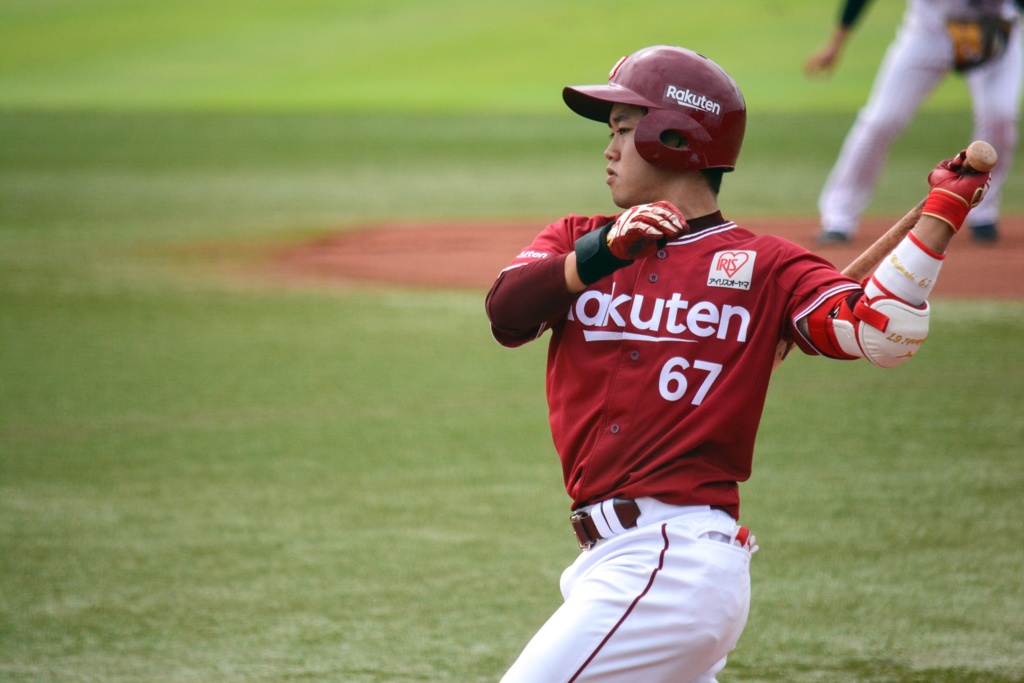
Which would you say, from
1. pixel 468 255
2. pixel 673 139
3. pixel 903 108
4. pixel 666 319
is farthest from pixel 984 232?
pixel 666 319

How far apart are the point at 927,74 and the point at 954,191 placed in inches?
295

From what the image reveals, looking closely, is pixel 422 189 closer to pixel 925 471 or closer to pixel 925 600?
pixel 925 471

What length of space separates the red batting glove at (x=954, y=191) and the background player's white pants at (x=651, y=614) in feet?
2.18

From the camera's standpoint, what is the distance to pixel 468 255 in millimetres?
10273

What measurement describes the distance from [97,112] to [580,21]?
1625 cm

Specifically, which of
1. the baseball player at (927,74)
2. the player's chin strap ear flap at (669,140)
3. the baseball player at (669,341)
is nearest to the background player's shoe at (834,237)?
the baseball player at (927,74)

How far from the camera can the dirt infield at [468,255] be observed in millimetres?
8859

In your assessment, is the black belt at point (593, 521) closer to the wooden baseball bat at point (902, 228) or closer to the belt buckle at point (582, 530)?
the belt buckle at point (582, 530)

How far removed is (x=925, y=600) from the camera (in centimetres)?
391

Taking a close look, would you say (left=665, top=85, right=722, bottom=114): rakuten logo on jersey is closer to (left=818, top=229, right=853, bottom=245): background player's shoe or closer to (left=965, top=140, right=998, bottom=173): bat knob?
(left=965, top=140, right=998, bottom=173): bat knob

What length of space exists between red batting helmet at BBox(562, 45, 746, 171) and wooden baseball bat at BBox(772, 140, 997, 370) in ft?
1.06

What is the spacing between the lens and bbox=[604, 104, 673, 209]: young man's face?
253 centimetres

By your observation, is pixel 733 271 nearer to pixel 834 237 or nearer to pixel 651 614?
pixel 651 614

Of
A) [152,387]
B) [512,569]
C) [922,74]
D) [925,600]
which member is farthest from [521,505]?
[922,74]
